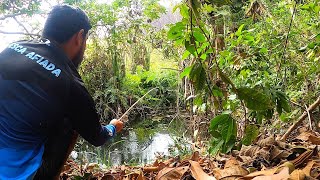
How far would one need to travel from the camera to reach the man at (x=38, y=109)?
156cm

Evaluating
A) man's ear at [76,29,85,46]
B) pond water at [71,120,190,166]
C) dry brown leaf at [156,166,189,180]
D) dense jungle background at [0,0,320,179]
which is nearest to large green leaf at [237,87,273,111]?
dense jungle background at [0,0,320,179]

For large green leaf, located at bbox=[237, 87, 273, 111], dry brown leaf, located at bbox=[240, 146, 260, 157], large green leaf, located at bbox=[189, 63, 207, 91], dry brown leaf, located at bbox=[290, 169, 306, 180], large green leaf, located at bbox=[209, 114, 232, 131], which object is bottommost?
dry brown leaf, located at bbox=[240, 146, 260, 157]

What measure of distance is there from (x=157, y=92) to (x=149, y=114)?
2.50 feet

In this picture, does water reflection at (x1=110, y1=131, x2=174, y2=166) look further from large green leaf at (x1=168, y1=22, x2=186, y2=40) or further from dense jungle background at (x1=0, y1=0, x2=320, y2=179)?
large green leaf at (x1=168, y1=22, x2=186, y2=40)

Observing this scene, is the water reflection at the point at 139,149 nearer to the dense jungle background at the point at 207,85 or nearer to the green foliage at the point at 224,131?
the dense jungle background at the point at 207,85

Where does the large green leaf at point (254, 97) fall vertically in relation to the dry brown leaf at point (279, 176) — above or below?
above

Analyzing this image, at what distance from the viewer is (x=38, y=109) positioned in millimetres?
1571

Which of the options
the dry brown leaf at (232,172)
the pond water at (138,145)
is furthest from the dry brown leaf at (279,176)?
the pond water at (138,145)

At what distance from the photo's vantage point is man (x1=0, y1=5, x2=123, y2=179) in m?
1.56

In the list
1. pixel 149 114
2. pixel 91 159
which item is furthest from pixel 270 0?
pixel 149 114

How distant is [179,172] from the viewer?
1.40 metres

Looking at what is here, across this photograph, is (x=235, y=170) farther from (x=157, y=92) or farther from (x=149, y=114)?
(x=157, y=92)

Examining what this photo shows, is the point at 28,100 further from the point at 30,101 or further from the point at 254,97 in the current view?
the point at 254,97

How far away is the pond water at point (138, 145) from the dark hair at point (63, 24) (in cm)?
359
